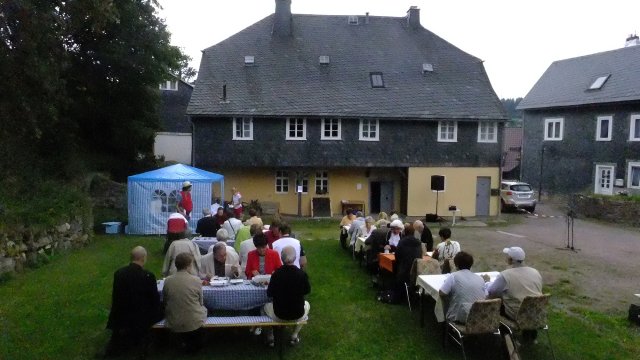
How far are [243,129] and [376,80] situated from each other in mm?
7561

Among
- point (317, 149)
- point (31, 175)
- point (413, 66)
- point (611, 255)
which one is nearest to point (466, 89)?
point (413, 66)

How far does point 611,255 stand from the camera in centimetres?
1636

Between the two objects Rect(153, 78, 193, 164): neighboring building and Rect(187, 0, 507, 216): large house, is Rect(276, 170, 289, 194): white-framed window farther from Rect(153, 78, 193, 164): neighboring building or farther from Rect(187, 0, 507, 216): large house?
Rect(153, 78, 193, 164): neighboring building

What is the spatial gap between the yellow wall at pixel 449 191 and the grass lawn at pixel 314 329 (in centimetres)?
1462

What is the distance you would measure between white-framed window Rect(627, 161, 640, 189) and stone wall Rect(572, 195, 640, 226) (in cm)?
408

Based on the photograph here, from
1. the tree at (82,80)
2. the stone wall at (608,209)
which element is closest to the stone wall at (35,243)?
the tree at (82,80)

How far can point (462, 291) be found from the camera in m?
7.33

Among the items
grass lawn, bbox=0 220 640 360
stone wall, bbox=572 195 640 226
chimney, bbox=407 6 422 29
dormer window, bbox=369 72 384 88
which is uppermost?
chimney, bbox=407 6 422 29

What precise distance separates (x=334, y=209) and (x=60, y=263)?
15.1 m

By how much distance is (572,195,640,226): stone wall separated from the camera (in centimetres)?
2358

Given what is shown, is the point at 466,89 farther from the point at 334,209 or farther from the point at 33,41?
the point at 33,41

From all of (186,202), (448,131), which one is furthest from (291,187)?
Answer: (186,202)

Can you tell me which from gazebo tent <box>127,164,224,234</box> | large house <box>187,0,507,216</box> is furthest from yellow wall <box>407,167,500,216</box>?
gazebo tent <box>127,164,224,234</box>

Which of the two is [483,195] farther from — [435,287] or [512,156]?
[435,287]
